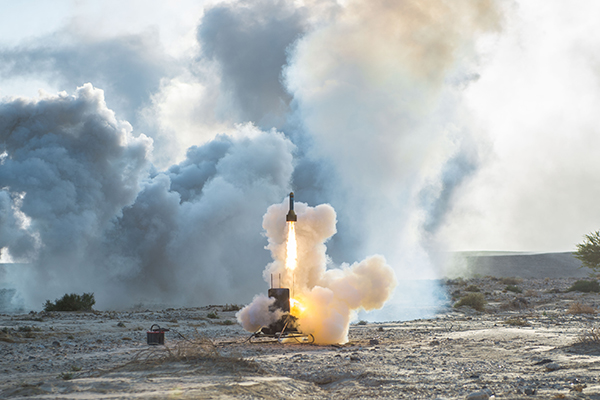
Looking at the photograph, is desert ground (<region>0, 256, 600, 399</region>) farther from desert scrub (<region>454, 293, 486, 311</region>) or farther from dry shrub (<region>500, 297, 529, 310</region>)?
desert scrub (<region>454, 293, 486, 311</region>)

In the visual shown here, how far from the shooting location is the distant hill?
9631 centimetres

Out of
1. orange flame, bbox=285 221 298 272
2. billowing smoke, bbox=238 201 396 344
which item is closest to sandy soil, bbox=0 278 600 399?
billowing smoke, bbox=238 201 396 344

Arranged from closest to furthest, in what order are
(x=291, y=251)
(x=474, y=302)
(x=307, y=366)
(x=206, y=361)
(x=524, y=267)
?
(x=206, y=361)
(x=307, y=366)
(x=291, y=251)
(x=474, y=302)
(x=524, y=267)

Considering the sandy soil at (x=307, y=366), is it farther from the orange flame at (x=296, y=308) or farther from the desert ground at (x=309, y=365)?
the orange flame at (x=296, y=308)

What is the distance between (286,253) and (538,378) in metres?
14.4

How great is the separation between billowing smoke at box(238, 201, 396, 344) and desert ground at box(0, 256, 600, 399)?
1.27m

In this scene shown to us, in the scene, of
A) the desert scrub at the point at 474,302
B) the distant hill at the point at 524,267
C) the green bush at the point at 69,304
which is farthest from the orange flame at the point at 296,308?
the distant hill at the point at 524,267

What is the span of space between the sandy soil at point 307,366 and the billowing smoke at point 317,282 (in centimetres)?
133

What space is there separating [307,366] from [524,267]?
10279 centimetres

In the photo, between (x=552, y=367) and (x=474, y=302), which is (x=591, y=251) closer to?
(x=474, y=302)

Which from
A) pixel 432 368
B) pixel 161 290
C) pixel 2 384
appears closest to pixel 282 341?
pixel 432 368

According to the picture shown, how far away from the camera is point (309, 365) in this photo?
48.6 ft

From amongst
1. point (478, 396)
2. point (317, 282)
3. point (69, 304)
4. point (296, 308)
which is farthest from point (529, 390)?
point (69, 304)

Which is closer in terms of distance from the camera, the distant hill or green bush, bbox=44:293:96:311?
green bush, bbox=44:293:96:311
